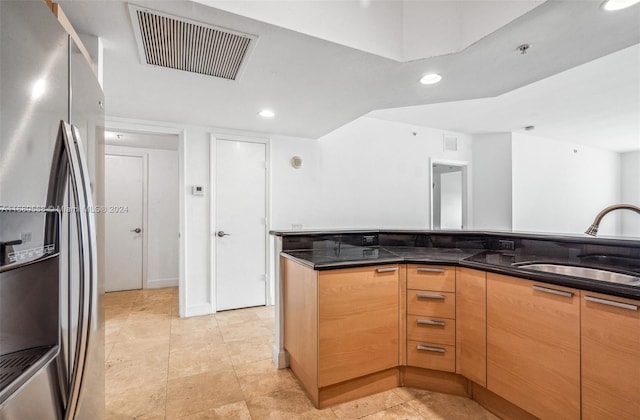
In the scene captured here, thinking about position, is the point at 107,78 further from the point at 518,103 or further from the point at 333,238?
the point at 518,103

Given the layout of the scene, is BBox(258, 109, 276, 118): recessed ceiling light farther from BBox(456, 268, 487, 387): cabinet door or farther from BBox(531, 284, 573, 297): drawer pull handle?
BBox(531, 284, 573, 297): drawer pull handle

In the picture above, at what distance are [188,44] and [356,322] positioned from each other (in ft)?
6.39

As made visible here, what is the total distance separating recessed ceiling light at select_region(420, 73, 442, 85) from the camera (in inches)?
82.7

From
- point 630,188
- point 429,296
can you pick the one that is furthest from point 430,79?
point 630,188

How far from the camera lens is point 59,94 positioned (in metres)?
0.83

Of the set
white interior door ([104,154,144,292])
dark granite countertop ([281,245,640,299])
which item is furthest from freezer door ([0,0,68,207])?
white interior door ([104,154,144,292])

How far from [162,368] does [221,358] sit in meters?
0.43

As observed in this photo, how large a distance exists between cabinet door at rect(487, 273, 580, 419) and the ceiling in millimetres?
1375

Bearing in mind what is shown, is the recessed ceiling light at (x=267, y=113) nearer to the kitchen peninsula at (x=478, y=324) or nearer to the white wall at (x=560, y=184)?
the kitchen peninsula at (x=478, y=324)

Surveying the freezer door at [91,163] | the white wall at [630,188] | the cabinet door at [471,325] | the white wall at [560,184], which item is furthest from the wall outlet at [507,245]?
the white wall at [630,188]

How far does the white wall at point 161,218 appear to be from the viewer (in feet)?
15.1

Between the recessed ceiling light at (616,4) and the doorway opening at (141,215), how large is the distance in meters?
4.45

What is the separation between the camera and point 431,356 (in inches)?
73.4

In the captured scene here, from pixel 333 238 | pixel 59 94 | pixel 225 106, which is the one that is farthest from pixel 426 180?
pixel 59 94
